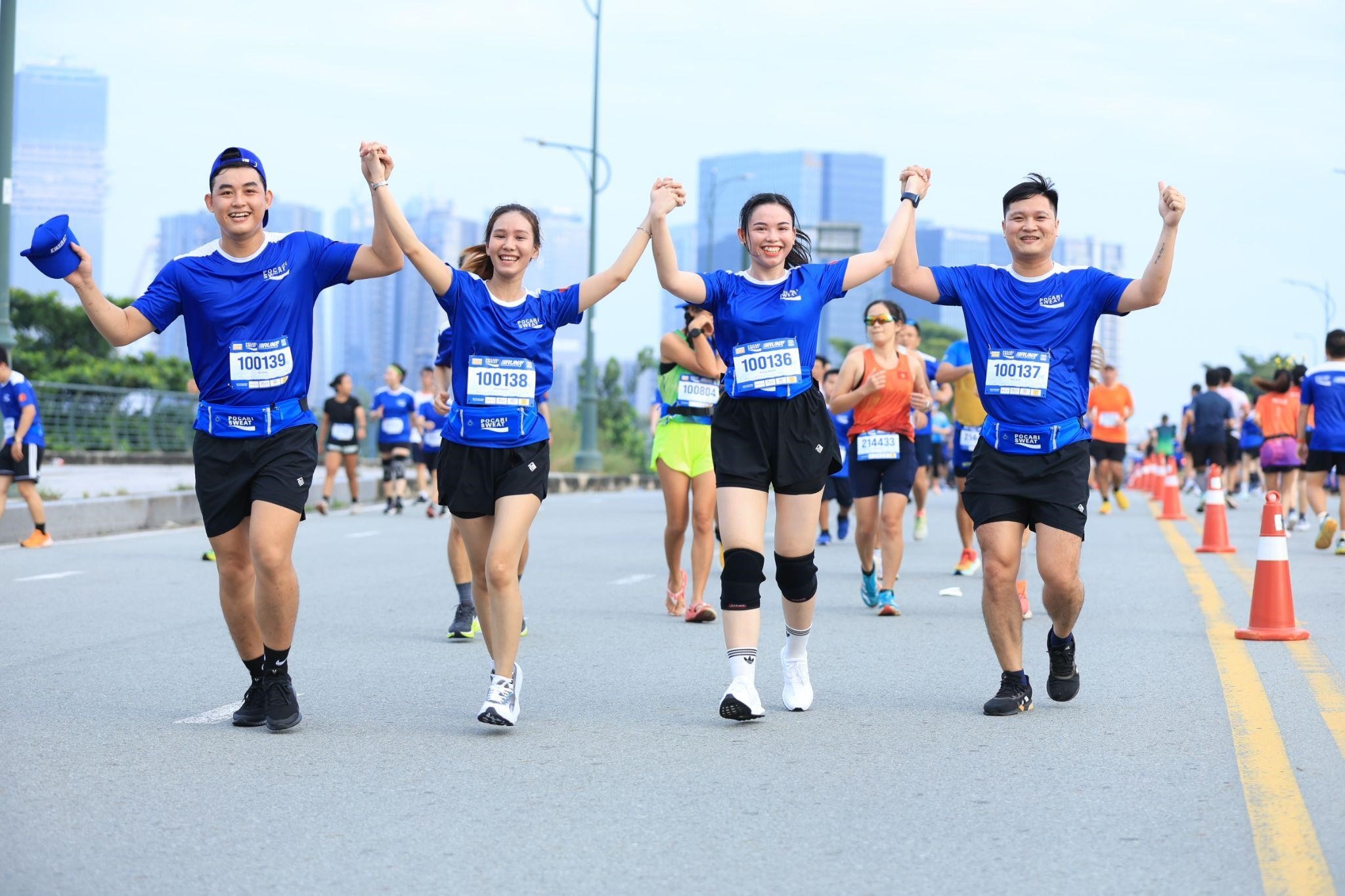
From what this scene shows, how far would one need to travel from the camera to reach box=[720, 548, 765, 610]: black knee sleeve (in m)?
6.62

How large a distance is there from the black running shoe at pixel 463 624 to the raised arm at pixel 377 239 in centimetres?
310

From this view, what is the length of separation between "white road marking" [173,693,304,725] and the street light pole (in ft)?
33.8

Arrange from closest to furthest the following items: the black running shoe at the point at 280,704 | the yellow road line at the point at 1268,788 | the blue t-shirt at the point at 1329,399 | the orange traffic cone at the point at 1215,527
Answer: the yellow road line at the point at 1268,788 < the black running shoe at the point at 280,704 < the blue t-shirt at the point at 1329,399 < the orange traffic cone at the point at 1215,527

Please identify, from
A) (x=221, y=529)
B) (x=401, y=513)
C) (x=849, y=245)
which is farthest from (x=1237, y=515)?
(x=849, y=245)

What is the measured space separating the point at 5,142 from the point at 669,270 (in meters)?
11.9

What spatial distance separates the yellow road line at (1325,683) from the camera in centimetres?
654

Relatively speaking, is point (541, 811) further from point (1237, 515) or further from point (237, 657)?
point (1237, 515)

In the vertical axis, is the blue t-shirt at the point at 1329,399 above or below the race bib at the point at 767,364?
above

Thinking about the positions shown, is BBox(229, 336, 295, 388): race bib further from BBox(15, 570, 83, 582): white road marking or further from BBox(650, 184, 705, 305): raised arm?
BBox(15, 570, 83, 582): white road marking

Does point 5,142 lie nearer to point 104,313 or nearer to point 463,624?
point 463,624

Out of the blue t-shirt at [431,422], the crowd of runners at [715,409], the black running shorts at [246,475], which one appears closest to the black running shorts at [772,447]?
the crowd of runners at [715,409]

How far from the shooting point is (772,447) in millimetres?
6672

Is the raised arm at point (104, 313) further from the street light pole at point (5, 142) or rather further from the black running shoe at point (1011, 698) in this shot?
the street light pole at point (5, 142)

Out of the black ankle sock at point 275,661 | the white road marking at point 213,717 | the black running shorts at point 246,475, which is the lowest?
the white road marking at point 213,717
